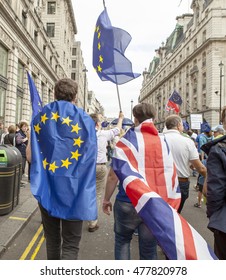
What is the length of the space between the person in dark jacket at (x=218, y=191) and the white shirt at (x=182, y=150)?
1.40 meters

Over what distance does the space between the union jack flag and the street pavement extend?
168 cm

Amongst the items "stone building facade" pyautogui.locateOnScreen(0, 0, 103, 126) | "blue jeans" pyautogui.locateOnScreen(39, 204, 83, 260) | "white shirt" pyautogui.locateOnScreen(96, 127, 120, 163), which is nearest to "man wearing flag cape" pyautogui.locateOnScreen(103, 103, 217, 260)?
"blue jeans" pyautogui.locateOnScreen(39, 204, 83, 260)

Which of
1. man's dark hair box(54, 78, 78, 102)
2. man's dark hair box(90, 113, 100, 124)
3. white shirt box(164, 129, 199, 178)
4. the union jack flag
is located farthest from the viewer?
man's dark hair box(90, 113, 100, 124)

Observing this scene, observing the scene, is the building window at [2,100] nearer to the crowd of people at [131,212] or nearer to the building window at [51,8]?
the crowd of people at [131,212]

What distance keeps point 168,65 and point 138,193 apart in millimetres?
71149

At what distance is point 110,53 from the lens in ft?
13.5

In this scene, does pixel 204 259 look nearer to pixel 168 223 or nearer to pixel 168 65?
pixel 168 223

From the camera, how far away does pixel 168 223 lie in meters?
2.00

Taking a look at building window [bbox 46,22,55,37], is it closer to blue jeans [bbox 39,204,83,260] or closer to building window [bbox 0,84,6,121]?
building window [bbox 0,84,6,121]

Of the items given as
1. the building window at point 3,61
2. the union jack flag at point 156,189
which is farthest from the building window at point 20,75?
the union jack flag at point 156,189

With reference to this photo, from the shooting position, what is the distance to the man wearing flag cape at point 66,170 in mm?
2342

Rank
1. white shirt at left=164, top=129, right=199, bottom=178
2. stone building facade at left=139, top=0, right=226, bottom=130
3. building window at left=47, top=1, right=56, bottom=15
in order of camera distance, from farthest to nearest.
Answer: stone building facade at left=139, top=0, right=226, bottom=130 < building window at left=47, top=1, right=56, bottom=15 < white shirt at left=164, top=129, right=199, bottom=178

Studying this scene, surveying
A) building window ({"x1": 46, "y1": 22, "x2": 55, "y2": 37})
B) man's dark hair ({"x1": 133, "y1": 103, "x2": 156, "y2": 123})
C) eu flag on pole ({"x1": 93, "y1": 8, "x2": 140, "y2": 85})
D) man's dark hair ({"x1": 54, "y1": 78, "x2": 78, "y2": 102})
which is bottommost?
man's dark hair ({"x1": 133, "y1": 103, "x2": 156, "y2": 123})

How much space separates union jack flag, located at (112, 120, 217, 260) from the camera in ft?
6.32
